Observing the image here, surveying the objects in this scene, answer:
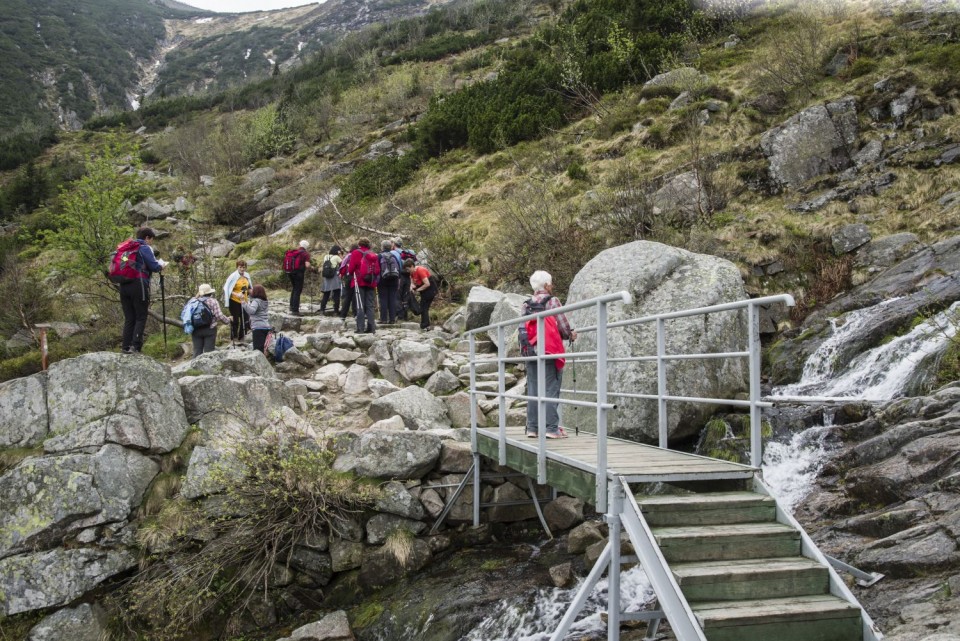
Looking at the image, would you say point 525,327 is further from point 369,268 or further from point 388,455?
point 369,268

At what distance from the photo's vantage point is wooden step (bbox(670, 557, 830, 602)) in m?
4.11

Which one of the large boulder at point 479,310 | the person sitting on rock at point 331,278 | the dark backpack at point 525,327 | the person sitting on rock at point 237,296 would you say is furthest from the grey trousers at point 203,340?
the dark backpack at point 525,327

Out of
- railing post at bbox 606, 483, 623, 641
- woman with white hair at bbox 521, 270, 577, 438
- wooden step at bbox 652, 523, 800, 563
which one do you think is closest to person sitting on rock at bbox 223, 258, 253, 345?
woman with white hair at bbox 521, 270, 577, 438

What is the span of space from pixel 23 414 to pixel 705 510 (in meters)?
8.56

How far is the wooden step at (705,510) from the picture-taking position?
480cm

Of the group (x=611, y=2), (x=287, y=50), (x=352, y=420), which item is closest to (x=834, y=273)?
(x=352, y=420)

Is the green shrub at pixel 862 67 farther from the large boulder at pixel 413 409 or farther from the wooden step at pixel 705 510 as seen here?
the wooden step at pixel 705 510

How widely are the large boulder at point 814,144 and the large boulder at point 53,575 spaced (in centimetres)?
1723

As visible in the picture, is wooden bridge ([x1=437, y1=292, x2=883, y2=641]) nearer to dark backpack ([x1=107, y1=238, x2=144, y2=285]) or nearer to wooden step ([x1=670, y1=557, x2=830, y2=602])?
wooden step ([x1=670, y1=557, x2=830, y2=602])

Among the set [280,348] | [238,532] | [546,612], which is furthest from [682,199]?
[238,532]

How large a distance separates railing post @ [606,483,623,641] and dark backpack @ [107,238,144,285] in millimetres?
7964

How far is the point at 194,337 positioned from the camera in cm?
1126

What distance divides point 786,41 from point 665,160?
749cm

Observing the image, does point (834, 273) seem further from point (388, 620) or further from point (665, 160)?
point (388, 620)
